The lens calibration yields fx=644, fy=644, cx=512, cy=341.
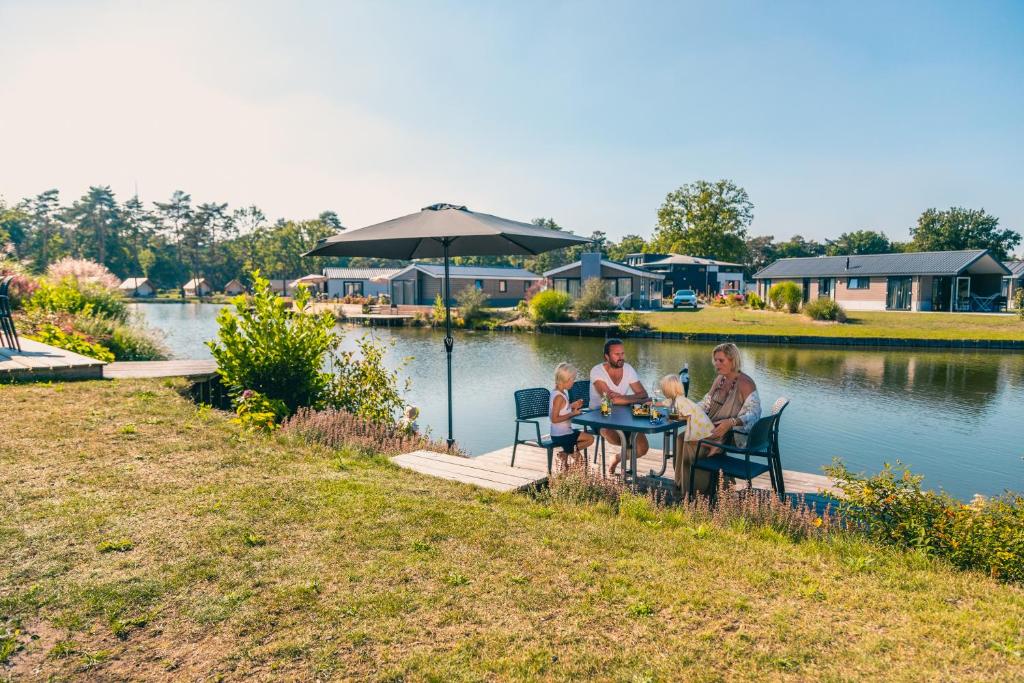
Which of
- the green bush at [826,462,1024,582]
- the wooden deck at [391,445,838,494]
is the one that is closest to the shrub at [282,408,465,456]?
the wooden deck at [391,445,838,494]

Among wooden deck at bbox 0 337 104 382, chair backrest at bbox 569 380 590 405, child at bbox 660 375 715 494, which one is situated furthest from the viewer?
wooden deck at bbox 0 337 104 382

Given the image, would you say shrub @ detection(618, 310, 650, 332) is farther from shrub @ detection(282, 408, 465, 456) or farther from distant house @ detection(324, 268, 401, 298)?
distant house @ detection(324, 268, 401, 298)

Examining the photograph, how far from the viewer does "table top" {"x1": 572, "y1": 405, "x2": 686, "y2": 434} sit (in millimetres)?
6023

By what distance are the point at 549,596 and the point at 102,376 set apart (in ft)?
29.3

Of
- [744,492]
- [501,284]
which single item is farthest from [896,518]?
[501,284]

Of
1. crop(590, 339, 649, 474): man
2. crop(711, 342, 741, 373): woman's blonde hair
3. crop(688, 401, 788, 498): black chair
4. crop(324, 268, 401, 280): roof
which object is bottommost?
crop(688, 401, 788, 498): black chair

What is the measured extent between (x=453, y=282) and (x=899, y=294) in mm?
30296

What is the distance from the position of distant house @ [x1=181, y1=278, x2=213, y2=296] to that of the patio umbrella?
85.8m

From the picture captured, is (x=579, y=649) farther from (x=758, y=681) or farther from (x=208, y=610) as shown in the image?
(x=208, y=610)

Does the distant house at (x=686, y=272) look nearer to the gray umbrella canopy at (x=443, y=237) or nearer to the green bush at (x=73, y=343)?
the green bush at (x=73, y=343)

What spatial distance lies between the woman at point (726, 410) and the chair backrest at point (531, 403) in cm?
169

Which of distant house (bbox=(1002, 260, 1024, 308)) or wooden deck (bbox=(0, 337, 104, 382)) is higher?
distant house (bbox=(1002, 260, 1024, 308))

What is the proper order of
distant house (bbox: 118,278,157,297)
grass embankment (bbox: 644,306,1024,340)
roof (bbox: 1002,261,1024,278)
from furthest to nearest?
distant house (bbox: 118,278,157,297) < roof (bbox: 1002,261,1024,278) < grass embankment (bbox: 644,306,1024,340)

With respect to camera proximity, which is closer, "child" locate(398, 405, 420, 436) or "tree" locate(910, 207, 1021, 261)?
"child" locate(398, 405, 420, 436)
